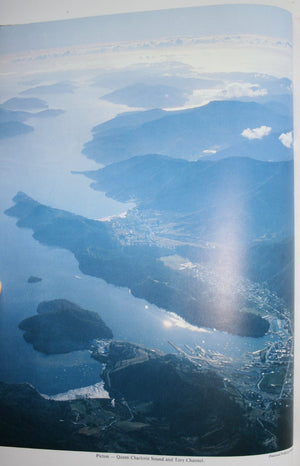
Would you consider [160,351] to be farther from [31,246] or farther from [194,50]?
[194,50]

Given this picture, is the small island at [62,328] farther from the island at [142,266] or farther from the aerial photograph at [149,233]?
the island at [142,266]

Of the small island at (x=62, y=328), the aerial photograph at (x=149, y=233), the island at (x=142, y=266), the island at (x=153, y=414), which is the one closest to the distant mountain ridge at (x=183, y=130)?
the aerial photograph at (x=149, y=233)

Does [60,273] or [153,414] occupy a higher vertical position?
[60,273]

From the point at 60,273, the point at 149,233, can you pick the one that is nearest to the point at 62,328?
the point at 60,273

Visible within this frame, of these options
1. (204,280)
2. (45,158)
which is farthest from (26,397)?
(45,158)

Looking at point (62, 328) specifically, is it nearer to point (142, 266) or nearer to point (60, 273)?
point (60, 273)

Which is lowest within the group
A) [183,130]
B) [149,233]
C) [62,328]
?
[62,328]

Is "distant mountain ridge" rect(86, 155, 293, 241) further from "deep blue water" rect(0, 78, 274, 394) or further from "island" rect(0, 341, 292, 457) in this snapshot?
"island" rect(0, 341, 292, 457)
